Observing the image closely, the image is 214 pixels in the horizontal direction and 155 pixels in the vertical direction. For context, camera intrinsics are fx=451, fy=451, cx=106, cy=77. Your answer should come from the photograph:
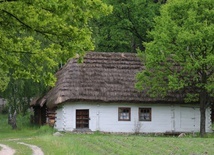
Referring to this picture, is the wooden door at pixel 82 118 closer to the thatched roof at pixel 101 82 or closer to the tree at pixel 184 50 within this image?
the thatched roof at pixel 101 82

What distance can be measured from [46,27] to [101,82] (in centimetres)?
1789

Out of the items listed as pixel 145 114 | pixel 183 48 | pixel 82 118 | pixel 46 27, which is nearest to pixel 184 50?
pixel 183 48

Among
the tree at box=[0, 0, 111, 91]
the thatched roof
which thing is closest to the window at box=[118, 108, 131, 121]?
the thatched roof

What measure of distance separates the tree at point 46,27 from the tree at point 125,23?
26.8 meters

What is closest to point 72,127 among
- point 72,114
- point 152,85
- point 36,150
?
point 72,114

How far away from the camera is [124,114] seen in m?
30.2

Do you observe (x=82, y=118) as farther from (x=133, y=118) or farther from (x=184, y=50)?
(x=184, y=50)

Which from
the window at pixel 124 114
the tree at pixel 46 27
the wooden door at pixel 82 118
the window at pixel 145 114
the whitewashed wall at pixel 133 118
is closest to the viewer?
the tree at pixel 46 27

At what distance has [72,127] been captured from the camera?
29188mm

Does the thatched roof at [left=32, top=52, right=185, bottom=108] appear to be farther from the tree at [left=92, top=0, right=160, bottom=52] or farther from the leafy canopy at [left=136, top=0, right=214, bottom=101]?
the tree at [left=92, top=0, right=160, bottom=52]

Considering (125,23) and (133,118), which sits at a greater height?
(125,23)

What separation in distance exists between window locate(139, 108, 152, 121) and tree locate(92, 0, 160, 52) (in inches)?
460

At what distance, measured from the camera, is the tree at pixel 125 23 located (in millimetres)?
41247

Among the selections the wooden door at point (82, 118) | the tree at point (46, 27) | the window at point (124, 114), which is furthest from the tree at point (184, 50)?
the tree at point (46, 27)
